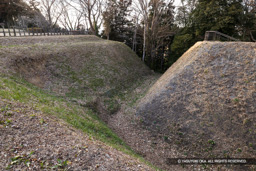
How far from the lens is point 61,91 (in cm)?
1157

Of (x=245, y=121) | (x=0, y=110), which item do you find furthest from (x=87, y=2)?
(x=245, y=121)

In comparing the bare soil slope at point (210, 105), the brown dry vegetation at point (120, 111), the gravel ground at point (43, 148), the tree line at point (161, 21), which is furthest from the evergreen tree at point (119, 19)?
the gravel ground at point (43, 148)

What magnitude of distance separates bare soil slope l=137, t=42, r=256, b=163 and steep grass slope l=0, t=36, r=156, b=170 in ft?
10.2

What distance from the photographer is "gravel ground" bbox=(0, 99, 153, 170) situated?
12.7ft

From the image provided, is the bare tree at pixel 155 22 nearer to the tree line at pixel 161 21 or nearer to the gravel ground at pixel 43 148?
the tree line at pixel 161 21

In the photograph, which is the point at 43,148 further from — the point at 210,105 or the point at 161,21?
the point at 161,21

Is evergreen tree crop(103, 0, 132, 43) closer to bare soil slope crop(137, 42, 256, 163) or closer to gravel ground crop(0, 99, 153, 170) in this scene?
bare soil slope crop(137, 42, 256, 163)

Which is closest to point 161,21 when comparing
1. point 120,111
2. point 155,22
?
point 155,22

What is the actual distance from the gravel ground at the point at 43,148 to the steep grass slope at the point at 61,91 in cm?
2

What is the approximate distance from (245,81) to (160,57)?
66.1 ft

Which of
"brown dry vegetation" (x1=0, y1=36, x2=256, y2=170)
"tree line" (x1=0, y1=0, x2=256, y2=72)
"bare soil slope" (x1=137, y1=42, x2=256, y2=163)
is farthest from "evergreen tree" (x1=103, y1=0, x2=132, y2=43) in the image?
"bare soil slope" (x1=137, y1=42, x2=256, y2=163)

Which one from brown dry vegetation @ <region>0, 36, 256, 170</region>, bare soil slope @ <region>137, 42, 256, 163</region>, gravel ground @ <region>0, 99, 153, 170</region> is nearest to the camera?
gravel ground @ <region>0, 99, 153, 170</region>

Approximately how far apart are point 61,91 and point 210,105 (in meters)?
10.3

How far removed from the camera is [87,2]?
1105 inches
